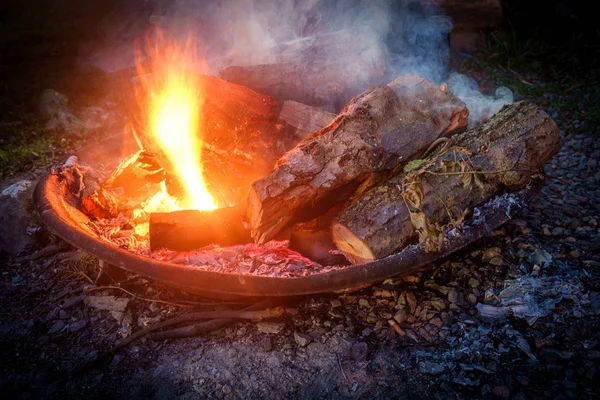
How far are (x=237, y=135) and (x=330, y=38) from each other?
1956mm

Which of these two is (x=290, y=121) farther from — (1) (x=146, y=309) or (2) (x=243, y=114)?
(1) (x=146, y=309)

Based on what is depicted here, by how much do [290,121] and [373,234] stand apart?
64.2 inches

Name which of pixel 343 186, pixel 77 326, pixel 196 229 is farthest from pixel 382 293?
pixel 77 326

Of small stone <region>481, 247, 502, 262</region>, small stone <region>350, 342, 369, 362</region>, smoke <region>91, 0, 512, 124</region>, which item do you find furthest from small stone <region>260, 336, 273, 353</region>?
smoke <region>91, 0, 512, 124</region>

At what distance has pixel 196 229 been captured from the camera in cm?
295

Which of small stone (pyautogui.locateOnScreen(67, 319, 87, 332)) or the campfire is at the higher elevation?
the campfire

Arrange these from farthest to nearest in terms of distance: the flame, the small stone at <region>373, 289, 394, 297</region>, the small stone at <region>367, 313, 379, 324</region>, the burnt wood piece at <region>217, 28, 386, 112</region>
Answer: the burnt wood piece at <region>217, 28, 386, 112</region>, the flame, the small stone at <region>373, 289, 394, 297</region>, the small stone at <region>367, 313, 379, 324</region>

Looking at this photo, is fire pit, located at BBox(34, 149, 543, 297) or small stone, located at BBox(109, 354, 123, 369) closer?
fire pit, located at BBox(34, 149, 543, 297)

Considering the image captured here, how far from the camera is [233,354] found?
8.20 ft

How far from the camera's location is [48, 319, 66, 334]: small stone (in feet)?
8.97

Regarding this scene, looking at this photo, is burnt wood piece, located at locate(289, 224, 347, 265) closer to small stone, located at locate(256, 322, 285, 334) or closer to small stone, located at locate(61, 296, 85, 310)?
small stone, located at locate(256, 322, 285, 334)

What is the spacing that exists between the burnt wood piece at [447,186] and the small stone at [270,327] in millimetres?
677

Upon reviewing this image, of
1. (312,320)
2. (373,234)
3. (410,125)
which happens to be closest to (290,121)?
(410,125)

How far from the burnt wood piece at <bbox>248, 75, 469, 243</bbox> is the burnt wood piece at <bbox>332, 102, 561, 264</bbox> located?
16cm
